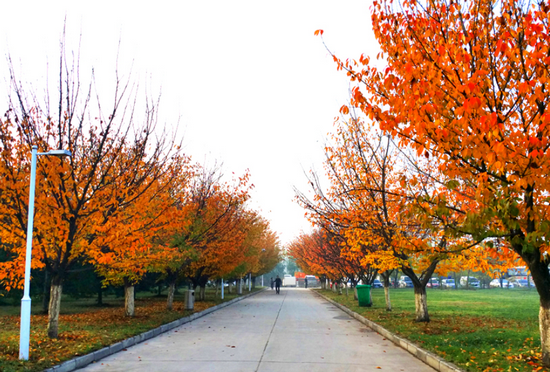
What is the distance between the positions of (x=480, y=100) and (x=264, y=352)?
7.02 m

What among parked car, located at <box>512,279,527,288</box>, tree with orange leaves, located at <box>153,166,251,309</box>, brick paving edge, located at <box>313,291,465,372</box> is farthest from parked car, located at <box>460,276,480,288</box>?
brick paving edge, located at <box>313,291,465,372</box>

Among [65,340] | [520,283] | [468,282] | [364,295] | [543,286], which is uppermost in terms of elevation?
[543,286]

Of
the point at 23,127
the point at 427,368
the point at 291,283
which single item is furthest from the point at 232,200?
the point at 291,283

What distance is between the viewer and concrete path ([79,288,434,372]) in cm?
855

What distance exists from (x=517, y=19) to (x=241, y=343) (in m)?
9.03

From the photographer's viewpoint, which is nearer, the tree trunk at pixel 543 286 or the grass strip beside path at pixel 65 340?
A: the tree trunk at pixel 543 286

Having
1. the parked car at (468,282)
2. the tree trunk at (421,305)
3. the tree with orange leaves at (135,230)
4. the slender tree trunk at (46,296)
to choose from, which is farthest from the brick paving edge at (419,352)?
the parked car at (468,282)

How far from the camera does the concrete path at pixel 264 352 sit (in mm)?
8549

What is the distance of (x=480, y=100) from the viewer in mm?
5637

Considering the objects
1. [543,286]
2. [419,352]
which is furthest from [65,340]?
[543,286]

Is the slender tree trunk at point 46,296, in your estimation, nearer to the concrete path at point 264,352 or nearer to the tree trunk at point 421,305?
the concrete path at point 264,352

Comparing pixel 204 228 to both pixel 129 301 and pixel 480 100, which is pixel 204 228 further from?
pixel 480 100

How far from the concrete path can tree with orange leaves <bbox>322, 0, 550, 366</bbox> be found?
3391 millimetres

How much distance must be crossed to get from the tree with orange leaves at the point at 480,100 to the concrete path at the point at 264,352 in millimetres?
3391
